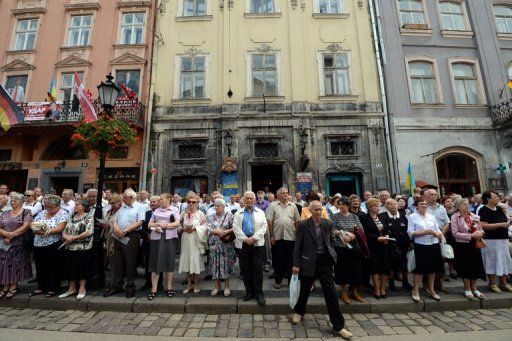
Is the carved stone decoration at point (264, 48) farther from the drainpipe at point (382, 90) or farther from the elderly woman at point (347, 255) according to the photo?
the elderly woman at point (347, 255)

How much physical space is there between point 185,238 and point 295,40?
12752 mm

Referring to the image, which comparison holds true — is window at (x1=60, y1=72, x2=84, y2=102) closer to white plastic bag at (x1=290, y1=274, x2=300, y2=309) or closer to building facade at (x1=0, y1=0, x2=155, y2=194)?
building facade at (x1=0, y1=0, x2=155, y2=194)

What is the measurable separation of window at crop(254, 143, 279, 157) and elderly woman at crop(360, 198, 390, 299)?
27.4 ft

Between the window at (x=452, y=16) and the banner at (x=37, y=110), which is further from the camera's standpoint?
the window at (x=452, y=16)

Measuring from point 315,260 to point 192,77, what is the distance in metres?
12.9

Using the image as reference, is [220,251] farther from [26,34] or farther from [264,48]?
[26,34]

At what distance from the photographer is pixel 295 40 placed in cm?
1455

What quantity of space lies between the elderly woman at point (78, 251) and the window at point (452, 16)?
62.6 ft

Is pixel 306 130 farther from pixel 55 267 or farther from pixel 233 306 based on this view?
Result: pixel 55 267

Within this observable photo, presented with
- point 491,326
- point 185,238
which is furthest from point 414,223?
point 185,238

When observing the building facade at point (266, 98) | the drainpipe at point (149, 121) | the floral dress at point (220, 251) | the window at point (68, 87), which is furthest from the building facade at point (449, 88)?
the window at point (68, 87)

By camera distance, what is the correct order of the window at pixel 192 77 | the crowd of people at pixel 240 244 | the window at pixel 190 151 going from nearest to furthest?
the crowd of people at pixel 240 244
the window at pixel 190 151
the window at pixel 192 77

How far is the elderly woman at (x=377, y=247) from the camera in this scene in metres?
5.26

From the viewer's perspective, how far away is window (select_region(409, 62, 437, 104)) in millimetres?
14090
